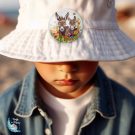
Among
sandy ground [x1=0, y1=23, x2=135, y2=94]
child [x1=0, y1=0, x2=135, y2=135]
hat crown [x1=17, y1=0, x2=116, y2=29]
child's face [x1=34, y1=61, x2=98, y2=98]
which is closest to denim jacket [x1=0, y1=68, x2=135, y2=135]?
child [x1=0, y1=0, x2=135, y2=135]

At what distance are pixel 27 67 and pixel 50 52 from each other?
2.24 metres

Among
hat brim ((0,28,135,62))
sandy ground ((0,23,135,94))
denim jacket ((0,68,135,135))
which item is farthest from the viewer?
sandy ground ((0,23,135,94))

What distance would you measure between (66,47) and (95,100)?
267 mm

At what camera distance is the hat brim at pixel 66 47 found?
3.91ft

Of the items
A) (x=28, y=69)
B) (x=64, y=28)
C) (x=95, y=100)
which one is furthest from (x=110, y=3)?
(x=28, y=69)

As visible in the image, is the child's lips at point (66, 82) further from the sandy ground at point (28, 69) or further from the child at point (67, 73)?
the sandy ground at point (28, 69)

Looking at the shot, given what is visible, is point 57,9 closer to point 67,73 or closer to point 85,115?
point 67,73

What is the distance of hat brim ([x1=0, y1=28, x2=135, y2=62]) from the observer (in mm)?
1191

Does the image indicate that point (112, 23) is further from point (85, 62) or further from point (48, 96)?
point (48, 96)

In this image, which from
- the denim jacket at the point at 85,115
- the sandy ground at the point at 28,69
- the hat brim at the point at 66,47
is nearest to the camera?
the hat brim at the point at 66,47

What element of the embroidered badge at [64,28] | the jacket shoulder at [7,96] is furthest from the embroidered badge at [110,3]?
the jacket shoulder at [7,96]

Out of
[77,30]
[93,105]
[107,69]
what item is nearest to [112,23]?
[77,30]

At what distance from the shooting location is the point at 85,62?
1252mm

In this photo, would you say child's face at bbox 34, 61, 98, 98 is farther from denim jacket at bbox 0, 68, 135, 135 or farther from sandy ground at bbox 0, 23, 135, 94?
sandy ground at bbox 0, 23, 135, 94
